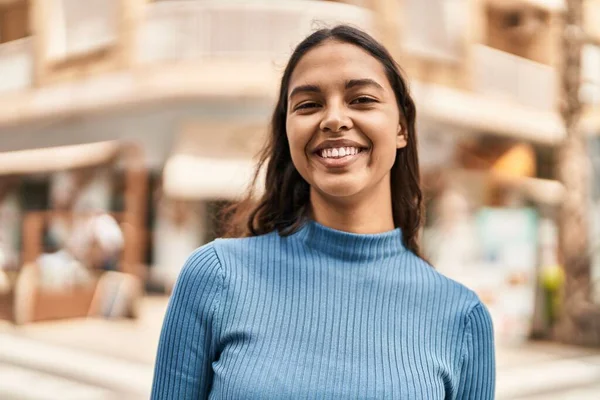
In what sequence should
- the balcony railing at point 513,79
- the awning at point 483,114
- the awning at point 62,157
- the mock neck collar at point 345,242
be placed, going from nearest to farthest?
1. the mock neck collar at point 345,242
2. the awning at point 62,157
3. the awning at point 483,114
4. the balcony railing at point 513,79

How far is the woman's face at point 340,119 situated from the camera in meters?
1.54

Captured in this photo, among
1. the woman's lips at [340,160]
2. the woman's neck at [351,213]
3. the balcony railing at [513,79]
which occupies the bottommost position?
the woman's neck at [351,213]

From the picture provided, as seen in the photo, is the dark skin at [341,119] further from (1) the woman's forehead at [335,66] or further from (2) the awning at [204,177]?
(2) the awning at [204,177]

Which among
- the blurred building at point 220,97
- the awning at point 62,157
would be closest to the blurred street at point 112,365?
the blurred building at point 220,97

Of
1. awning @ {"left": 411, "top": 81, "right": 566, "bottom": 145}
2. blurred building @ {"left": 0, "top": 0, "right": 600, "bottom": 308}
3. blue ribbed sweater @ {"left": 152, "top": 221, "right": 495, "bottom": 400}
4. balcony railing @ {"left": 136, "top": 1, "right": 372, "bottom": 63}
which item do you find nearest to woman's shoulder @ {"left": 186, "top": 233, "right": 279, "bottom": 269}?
blue ribbed sweater @ {"left": 152, "top": 221, "right": 495, "bottom": 400}

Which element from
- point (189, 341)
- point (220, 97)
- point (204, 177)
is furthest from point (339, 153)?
point (220, 97)

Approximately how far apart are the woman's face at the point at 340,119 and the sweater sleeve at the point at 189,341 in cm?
34

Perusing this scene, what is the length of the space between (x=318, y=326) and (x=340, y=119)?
0.45 metres

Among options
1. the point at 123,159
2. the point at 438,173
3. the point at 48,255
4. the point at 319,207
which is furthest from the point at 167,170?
the point at 319,207

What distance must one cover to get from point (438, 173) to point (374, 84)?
12836 mm

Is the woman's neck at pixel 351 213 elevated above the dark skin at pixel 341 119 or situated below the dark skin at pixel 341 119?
below

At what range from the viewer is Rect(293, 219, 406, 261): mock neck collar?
1.66 meters

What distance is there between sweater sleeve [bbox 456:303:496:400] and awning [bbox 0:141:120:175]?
11641 mm

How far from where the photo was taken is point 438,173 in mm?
14133
